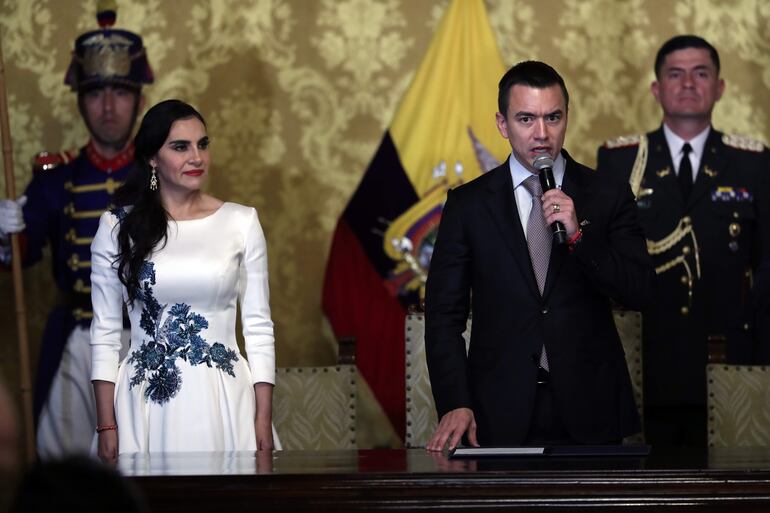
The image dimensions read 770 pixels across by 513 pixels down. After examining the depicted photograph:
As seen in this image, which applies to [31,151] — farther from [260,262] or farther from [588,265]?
[588,265]

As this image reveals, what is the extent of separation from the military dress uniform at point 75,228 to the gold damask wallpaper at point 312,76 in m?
0.61

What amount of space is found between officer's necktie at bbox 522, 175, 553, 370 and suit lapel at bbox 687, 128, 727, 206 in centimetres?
160

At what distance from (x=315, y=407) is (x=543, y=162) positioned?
1.29m

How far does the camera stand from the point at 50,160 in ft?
16.3

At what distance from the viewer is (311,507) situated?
7.51ft

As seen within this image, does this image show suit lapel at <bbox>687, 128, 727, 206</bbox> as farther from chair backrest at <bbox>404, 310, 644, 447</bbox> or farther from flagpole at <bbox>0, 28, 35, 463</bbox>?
flagpole at <bbox>0, 28, 35, 463</bbox>

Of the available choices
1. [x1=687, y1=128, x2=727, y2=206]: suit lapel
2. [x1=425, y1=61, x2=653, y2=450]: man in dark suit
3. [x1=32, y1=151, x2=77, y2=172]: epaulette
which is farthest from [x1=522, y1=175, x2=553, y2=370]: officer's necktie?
[x1=32, y1=151, x2=77, y2=172]: epaulette

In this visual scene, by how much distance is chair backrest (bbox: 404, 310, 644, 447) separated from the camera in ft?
12.9

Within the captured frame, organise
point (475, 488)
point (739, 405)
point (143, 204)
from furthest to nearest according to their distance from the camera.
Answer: point (739, 405), point (143, 204), point (475, 488)

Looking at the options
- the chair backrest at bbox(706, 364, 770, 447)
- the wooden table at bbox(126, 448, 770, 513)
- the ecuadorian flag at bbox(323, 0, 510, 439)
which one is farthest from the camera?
the ecuadorian flag at bbox(323, 0, 510, 439)

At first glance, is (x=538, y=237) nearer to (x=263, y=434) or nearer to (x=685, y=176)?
(x=263, y=434)

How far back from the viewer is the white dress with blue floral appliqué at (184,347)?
3.53m

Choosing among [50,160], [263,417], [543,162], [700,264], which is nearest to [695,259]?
[700,264]

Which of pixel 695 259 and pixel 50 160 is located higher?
pixel 50 160
